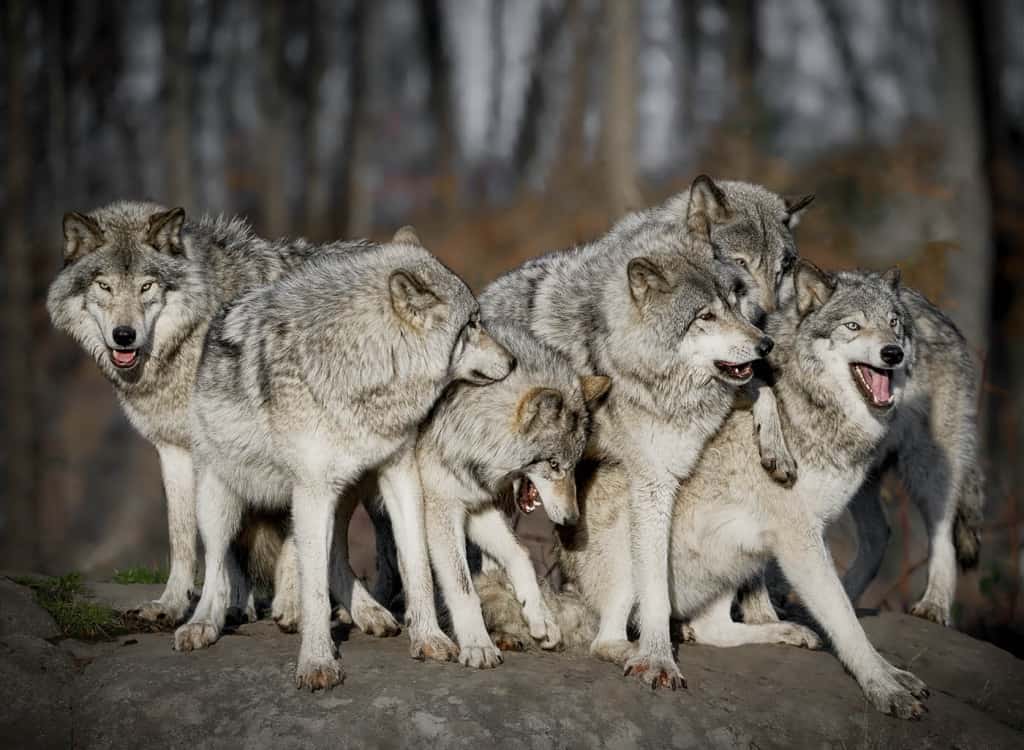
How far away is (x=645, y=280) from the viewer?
5441 mm

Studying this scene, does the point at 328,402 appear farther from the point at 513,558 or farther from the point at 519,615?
the point at 519,615

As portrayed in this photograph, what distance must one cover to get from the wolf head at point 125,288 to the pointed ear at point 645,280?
2559mm

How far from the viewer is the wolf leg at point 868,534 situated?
23.4 ft

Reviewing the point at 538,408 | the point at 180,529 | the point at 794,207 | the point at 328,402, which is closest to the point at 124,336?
the point at 180,529

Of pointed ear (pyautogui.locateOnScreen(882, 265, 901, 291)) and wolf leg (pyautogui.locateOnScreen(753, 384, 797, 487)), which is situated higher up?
pointed ear (pyautogui.locateOnScreen(882, 265, 901, 291))

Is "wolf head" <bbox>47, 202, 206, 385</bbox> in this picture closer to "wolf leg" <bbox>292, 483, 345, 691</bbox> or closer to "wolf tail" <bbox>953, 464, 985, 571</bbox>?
"wolf leg" <bbox>292, 483, 345, 691</bbox>

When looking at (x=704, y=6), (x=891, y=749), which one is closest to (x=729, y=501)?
(x=891, y=749)

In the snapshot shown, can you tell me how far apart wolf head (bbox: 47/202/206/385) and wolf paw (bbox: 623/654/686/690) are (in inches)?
125

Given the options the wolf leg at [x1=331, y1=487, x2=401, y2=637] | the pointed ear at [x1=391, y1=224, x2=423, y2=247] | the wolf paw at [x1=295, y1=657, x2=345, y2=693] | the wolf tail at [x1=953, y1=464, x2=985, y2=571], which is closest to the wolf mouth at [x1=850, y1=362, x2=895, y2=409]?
the wolf tail at [x1=953, y1=464, x2=985, y2=571]

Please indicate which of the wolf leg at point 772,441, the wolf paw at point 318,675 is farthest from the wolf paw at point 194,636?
the wolf leg at point 772,441

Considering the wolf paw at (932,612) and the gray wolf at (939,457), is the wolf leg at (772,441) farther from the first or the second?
the wolf paw at (932,612)

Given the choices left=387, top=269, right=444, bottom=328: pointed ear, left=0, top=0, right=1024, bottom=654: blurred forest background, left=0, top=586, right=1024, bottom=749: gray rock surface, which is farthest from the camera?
left=0, top=0, right=1024, bottom=654: blurred forest background

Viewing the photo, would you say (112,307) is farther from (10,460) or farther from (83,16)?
(83,16)

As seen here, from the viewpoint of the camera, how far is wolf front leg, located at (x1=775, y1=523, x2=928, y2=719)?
5266 mm
